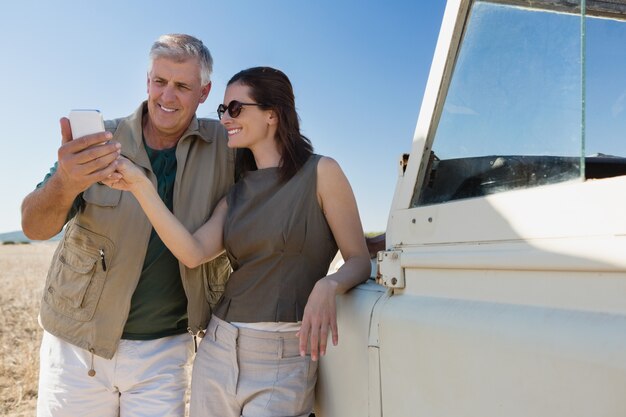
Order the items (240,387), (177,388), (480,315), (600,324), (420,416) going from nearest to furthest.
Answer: (600,324)
(480,315)
(420,416)
(240,387)
(177,388)

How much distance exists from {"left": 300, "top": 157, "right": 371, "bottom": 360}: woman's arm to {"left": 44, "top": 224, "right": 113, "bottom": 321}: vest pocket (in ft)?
3.21

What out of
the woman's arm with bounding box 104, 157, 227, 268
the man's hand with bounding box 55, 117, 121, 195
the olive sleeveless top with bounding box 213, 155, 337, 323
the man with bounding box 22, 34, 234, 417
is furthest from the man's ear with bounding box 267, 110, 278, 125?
the man's hand with bounding box 55, 117, 121, 195

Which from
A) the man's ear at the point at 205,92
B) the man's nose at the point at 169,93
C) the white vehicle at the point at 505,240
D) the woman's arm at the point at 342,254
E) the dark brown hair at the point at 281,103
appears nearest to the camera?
the white vehicle at the point at 505,240

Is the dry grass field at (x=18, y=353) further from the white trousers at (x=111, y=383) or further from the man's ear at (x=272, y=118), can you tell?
the man's ear at (x=272, y=118)

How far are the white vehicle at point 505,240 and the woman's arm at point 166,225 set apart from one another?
0.63m

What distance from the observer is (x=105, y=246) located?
264 cm

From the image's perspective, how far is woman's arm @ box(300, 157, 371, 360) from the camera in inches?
77.8

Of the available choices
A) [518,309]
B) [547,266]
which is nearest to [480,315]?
[518,309]

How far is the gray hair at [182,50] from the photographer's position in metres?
2.84

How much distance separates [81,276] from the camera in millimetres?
2641

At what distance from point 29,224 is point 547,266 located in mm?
2042

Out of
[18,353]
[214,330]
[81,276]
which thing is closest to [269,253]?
[214,330]

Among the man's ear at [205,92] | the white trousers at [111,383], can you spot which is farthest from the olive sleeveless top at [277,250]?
the man's ear at [205,92]

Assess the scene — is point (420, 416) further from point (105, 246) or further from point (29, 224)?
point (29, 224)
